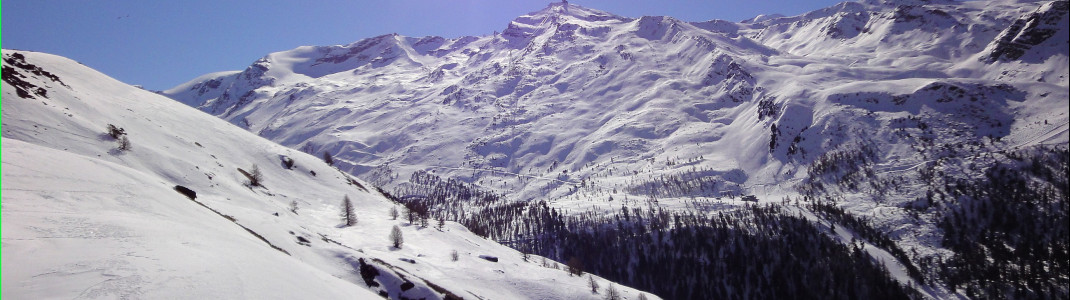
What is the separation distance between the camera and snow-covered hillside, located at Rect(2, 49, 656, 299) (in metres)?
29.1

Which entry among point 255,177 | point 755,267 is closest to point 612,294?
point 255,177

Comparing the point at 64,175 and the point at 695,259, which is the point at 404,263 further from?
the point at 695,259

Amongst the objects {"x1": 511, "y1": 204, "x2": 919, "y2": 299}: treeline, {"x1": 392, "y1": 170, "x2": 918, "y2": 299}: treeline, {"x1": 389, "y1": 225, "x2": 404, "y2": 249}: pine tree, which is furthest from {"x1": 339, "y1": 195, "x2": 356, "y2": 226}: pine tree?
{"x1": 511, "y1": 204, "x2": 919, "y2": 299}: treeline

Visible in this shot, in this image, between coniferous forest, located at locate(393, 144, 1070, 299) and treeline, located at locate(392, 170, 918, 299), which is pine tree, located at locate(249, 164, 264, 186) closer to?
treeline, located at locate(392, 170, 918, 299)

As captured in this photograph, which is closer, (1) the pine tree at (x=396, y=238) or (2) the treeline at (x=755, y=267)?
(1) the pine tree at (x=396, y=238)

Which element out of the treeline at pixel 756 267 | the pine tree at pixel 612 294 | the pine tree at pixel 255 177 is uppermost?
the pine tree at pixel 255 177

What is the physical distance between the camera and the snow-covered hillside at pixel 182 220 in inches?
1147

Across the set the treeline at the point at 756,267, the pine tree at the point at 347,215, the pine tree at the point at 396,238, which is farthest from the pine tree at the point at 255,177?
the treeline at the point at 756,267

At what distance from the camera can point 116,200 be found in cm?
4219

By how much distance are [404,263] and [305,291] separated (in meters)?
30.7

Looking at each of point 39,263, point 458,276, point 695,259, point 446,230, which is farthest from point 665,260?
point 39,263

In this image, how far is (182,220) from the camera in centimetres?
4372

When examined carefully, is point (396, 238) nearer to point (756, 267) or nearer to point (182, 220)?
point (182, 220)

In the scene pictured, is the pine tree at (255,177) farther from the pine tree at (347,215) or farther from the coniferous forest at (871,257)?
the coniferous forest at (871,257)
